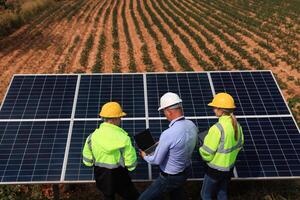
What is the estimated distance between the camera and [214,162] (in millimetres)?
7262

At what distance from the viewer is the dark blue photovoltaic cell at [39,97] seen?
9.79 meters

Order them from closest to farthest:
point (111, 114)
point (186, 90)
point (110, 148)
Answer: point (110, 148), point (111, 114), point (186, 90)

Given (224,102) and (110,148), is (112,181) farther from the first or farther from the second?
(224,102)

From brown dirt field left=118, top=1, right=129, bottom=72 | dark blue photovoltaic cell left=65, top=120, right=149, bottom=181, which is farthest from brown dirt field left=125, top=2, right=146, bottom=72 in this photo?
dark blue photovoltaic cell left=65, top=120, right=149, bottom=181

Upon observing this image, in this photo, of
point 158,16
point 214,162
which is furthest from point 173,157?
point 158,16

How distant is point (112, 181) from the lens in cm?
727

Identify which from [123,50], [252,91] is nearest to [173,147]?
[252,91]

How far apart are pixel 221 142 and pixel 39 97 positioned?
5.84 metres

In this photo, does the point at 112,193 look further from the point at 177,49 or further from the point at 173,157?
the point at 177,49

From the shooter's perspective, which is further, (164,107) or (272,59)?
(272,59)

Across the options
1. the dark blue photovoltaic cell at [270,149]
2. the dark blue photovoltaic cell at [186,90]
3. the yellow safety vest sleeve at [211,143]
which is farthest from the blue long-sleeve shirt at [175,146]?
the dark blue photovoltaic cell at [186,90]

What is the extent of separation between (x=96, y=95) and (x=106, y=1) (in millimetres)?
39210

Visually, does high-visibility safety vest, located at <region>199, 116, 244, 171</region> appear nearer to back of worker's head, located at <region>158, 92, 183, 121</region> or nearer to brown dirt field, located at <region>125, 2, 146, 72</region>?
back of worker's head, located at <region>158, 92, 183, 121</region>

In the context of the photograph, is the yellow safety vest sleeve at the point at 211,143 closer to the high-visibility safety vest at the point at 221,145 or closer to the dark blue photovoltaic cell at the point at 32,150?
the high-visibility safety vest at the point at 221,145
